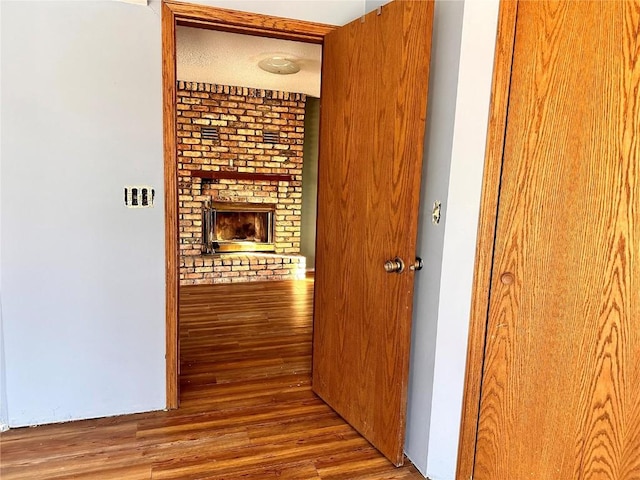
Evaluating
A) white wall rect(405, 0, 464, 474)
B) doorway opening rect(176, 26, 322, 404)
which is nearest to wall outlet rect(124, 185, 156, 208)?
white wall rect(405, 0, 464, 474)

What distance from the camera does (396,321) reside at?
6.00 feet

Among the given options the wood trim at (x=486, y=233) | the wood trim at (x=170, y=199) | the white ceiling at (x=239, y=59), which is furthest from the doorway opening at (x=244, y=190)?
the wood trim at (x=486, y=233)

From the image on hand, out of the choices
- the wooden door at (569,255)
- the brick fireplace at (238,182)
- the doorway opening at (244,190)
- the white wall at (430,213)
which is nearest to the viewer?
the wooden door at (569,255)

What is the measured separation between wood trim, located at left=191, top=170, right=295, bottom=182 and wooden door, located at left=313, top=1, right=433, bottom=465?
2.94 m

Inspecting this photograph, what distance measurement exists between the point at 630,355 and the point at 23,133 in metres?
2.41

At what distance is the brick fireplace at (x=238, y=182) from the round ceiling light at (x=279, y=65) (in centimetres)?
116

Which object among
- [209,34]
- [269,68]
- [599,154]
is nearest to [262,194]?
[269,68]

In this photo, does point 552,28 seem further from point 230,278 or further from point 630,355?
point 230,278

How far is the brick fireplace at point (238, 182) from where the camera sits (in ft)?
16.3

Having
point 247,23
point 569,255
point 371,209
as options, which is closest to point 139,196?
Answer: point 247,23

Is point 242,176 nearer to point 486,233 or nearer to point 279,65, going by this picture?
point 279,65

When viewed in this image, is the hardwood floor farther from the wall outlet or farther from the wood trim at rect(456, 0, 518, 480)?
the wall outlet

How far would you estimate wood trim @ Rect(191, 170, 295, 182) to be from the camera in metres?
5.00

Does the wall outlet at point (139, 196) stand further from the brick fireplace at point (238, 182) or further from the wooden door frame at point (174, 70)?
the brick fireplace at point (238, 182)
